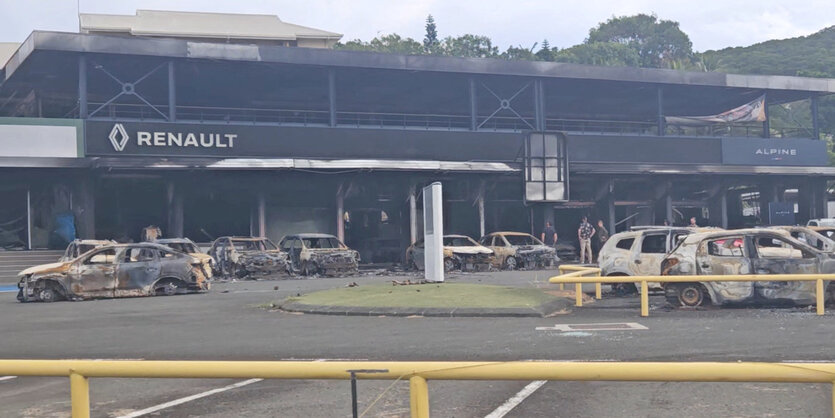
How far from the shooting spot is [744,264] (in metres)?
15.6

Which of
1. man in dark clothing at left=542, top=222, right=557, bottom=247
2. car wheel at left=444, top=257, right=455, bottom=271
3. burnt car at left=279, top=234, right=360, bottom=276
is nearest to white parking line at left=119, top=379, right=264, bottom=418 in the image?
burnt car at left=279, top=234, right=360, bottom=276

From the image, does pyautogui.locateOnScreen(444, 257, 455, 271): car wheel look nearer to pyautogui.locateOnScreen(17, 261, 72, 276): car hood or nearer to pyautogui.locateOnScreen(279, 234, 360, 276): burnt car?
pyautogui.locateOnScreen(279, 234, 360, 276): burnt car

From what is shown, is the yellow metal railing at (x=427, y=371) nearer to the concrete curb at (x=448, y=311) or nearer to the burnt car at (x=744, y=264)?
the concrete curb at (x=448, y=311)

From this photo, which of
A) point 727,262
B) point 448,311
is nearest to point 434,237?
point 448,311

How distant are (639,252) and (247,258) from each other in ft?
48.2

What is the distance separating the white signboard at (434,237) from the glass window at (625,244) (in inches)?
179

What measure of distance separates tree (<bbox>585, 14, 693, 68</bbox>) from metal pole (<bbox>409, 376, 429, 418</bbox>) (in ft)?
397

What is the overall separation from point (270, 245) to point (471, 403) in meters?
24.4

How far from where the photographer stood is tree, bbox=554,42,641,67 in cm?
10544

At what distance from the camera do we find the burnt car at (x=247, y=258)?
2894cm

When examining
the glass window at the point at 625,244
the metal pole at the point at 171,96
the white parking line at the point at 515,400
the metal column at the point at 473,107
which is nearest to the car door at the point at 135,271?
the glass window at the point at 625,244

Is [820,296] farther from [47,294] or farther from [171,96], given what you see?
[171,96]

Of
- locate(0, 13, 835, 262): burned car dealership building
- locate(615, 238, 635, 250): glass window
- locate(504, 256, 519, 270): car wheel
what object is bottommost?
locate(504, 256, 519, 270): car wheel

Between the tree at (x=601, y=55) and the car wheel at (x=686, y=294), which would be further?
the tree at (x=601, y=55)
